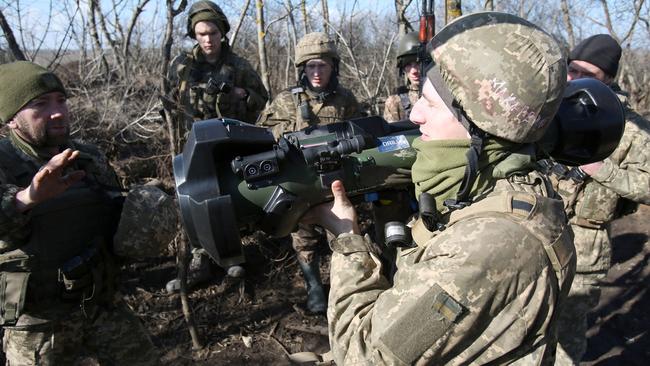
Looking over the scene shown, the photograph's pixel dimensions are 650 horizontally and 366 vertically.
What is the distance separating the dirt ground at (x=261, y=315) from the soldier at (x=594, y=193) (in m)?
0.86

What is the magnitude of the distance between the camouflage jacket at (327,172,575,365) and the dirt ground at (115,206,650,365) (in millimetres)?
2528

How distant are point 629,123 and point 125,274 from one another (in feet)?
13.3

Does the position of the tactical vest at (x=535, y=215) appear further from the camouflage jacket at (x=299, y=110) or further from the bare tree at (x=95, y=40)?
the bare tree at (x=95, y=40)

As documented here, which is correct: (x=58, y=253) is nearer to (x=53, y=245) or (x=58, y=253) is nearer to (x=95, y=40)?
(x=53, y=245)

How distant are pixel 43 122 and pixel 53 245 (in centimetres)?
62

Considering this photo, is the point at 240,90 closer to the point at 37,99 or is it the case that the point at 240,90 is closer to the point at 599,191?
the point at 37,99

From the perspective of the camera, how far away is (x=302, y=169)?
5.20 feet

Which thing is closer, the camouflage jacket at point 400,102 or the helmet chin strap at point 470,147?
the helmet chin strap at point 470,147

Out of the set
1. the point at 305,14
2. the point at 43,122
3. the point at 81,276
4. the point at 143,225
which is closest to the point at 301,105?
the point at 143,225

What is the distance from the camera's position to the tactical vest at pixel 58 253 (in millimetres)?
2283

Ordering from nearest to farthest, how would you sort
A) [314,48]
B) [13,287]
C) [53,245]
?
[13,287]
[53,245]
[314,48]

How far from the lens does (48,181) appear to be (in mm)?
2002

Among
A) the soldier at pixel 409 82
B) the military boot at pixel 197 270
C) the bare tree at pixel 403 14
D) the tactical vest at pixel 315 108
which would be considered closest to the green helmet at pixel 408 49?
the soldier at pixel 409 82

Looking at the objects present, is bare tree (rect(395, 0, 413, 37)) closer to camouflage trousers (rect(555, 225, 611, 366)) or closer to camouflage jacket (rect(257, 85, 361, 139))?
camouflage jacket (rect(257, 85, 361, 139))
